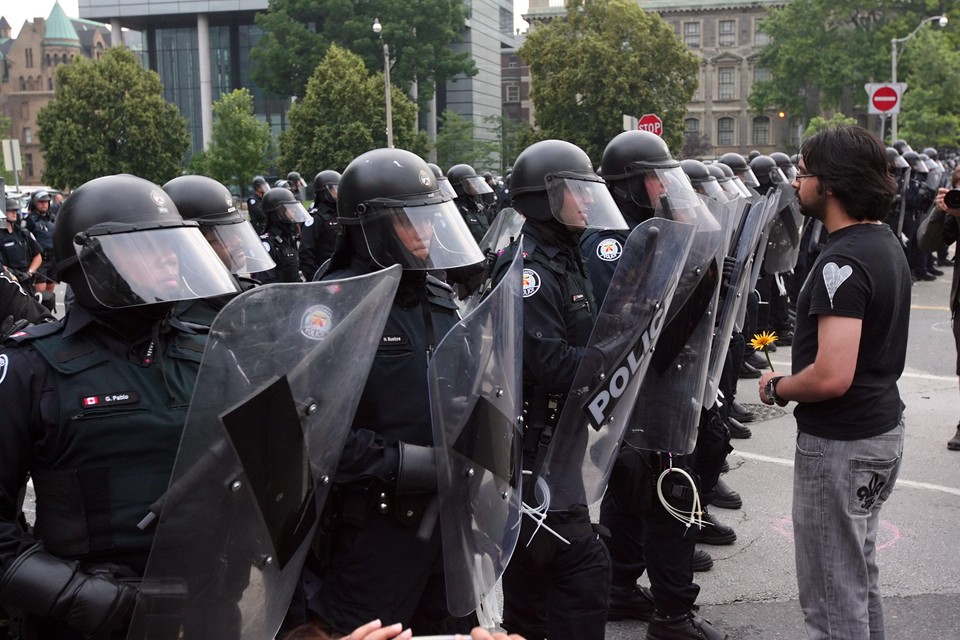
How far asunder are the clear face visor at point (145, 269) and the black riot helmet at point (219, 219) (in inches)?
121

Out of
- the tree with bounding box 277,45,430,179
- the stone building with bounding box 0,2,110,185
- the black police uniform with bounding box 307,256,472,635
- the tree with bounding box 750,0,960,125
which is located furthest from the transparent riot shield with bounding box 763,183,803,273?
the stone building with bounding box 0,2,110,185

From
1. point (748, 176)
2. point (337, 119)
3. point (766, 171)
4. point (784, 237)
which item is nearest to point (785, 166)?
point (766, 171)

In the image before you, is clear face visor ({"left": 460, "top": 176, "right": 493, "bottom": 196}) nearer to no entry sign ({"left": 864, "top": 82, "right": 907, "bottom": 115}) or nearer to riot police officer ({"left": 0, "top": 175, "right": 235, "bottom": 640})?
no entry sign ({"left": 864, "top": 82, "right": 907, "bottom": 115})

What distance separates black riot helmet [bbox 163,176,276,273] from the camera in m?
5.58

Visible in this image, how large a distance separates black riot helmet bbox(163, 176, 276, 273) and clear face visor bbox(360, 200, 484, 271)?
103 inches

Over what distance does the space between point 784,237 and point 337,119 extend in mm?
36002

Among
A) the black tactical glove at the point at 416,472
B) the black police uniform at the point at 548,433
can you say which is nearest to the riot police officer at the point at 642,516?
the black police uniform at the point at 548,433

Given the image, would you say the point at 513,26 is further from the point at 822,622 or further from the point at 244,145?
the point at 822,622

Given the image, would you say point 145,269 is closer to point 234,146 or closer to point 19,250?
point 19,250

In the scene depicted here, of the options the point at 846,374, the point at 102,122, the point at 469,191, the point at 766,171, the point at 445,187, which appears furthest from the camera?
the point at 102,122

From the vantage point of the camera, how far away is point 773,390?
3.31 metres

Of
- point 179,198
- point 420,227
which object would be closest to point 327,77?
point 179,198

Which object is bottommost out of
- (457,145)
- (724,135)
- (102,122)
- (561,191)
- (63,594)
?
(63,594)

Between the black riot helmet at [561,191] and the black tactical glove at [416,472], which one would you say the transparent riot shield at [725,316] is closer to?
the black riot helmet at [561,191]
